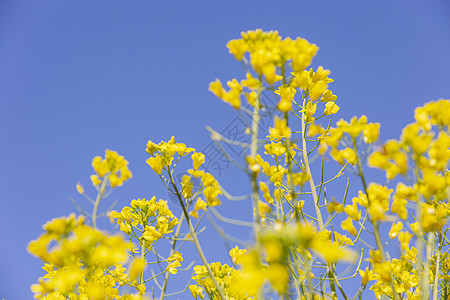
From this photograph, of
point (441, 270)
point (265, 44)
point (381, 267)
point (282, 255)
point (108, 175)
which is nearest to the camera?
point (282, 255)

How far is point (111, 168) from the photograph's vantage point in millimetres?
1672

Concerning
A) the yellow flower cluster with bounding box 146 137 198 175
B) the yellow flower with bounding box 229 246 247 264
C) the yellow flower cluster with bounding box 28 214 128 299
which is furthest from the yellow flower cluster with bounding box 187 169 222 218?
the yellow flower cluster with bounding box 28 214 128 299

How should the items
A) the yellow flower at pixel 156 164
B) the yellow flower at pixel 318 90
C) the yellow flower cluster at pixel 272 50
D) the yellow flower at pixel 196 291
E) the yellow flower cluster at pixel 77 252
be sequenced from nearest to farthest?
the yellow flower cluster at pixel 77 252, the yellow flower cluster at pixel 272 50, the yellow flower at pixel 156 164, the yellow flower at pixel 318 90, the yellow flower at pixel 196 291

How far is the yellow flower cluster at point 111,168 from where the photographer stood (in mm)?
1653

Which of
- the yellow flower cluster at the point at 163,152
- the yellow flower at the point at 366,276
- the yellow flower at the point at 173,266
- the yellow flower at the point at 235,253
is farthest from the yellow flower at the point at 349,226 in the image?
the yellow flower at the point at 173,266

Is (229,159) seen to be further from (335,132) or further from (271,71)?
(335,132)

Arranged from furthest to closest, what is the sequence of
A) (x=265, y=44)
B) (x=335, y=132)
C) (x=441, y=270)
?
(x=441, y=270)
(x=335, y=132)
(x=265, y=44)

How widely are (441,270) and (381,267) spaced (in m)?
0.99

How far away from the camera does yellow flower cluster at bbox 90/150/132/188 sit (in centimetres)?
165

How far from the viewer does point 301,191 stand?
1743 millimetres

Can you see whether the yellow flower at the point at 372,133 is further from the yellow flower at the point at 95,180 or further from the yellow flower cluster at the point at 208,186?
the yellow flower at the point at 95,180

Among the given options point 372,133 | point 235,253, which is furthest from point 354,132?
point 235,253

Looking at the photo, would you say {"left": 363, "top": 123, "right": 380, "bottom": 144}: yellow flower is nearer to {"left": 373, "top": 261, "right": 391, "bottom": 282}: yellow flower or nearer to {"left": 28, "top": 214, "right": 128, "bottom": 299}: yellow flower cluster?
{"left": 373, "top": 261, "right": 391, "bottom": 282}: yellow flower

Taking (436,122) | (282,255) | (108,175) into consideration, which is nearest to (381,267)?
(282,255)
